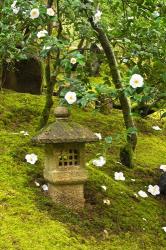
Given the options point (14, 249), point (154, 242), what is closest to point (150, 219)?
point (154, 242)

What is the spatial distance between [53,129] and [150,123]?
4.81 m

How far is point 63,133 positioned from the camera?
191 inches

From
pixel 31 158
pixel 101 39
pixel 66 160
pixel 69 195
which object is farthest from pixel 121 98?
pixel 69 195

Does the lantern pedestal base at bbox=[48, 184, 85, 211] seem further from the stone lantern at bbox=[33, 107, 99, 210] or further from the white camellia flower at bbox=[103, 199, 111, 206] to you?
the white camellia flower at bbox=[103, 199, 111, 206]

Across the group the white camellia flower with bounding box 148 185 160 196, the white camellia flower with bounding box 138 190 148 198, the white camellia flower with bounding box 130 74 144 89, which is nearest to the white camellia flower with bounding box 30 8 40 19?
the white camellia flower with bounding box 130 74 144 89

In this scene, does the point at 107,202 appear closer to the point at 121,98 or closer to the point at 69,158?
the point at 69,158

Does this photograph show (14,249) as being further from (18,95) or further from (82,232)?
(18,95)

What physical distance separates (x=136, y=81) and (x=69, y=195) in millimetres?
1390

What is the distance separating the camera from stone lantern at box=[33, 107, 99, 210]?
15.9 ft

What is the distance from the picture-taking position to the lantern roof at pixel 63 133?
4785 mm

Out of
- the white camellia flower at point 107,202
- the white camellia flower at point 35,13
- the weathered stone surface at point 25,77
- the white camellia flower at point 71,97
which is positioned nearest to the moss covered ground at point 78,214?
the white camellia flower at point 107,202

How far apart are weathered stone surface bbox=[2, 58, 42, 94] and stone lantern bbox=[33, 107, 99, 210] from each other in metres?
4.00

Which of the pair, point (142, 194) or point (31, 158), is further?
point (142, 194)

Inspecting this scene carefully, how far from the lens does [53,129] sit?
16.0ft
